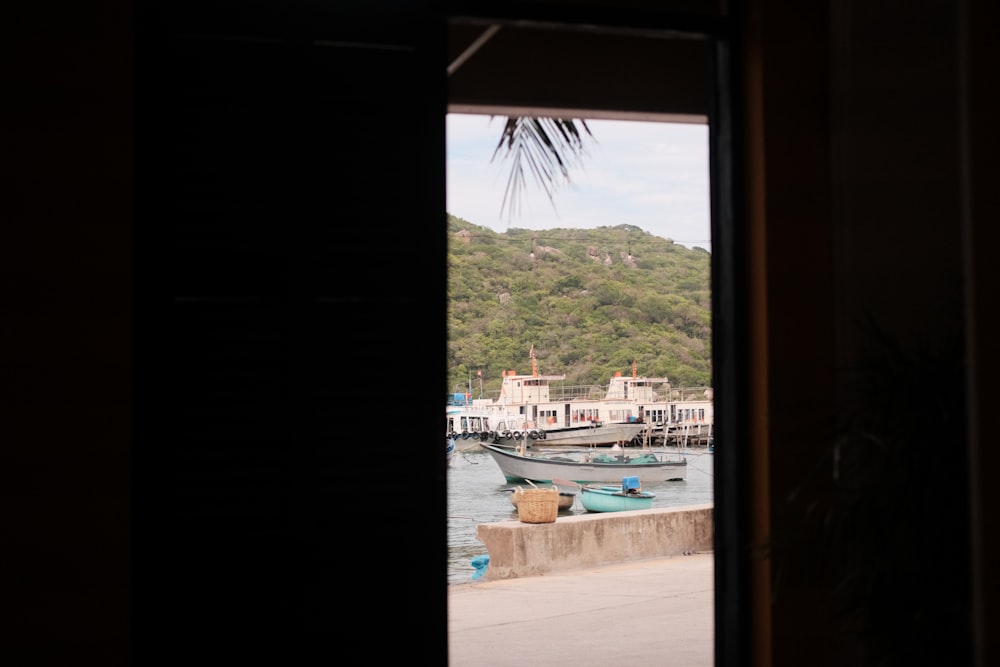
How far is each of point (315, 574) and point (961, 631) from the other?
1.30 m

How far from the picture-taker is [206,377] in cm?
204

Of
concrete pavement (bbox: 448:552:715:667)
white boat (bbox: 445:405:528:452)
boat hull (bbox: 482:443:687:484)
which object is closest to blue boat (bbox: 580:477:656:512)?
boat hull (bbox: 482:443:687:484)

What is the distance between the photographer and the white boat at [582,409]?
27.0 m

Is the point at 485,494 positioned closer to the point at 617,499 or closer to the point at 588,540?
the point at 617,499

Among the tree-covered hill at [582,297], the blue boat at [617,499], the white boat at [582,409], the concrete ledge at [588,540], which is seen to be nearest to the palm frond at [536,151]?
the concrete ledge at [588,540]

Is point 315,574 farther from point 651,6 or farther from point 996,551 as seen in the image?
point 651,6

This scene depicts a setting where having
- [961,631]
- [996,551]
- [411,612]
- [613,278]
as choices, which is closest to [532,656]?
[411,612]

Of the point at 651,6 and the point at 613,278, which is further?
the point at 613,278

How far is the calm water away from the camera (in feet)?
67.6

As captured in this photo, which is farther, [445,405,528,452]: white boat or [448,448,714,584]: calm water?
[445,405,528,452]: white boat

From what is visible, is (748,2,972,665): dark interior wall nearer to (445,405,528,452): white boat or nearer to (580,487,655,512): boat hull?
(580,487,655,512): boat hull

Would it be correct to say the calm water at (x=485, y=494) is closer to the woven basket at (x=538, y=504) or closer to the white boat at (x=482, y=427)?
the white boat at (x=482, y=427)

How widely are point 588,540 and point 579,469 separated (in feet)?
43.2

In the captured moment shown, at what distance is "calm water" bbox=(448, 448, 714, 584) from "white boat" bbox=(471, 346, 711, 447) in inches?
44.5
